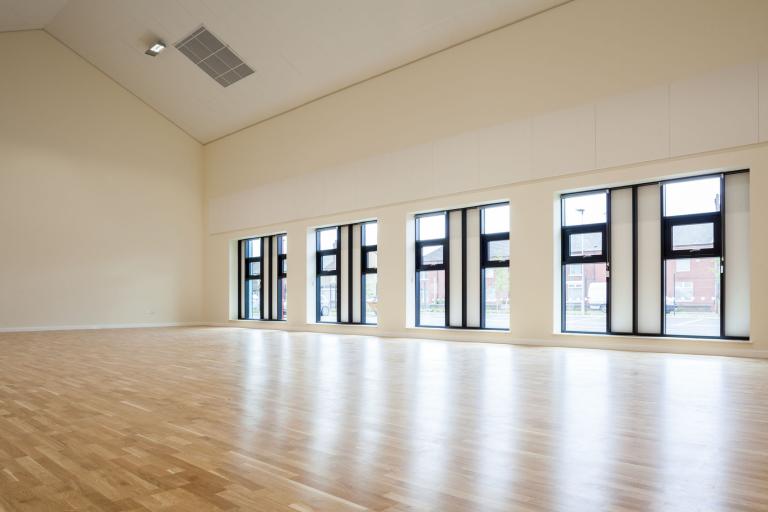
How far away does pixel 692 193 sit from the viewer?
7746 mm

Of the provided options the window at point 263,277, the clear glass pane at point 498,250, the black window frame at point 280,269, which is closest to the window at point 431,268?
the clear glass pane at point 498,250

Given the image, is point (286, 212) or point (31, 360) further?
point (286, 212)

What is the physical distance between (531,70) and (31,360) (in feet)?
27.1

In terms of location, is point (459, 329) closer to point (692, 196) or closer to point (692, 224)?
point (692, 224)

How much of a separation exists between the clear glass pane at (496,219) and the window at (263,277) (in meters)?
5.50

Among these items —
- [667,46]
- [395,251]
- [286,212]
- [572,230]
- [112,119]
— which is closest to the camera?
[667,46]

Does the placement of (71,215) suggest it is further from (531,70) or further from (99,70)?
(531,70)

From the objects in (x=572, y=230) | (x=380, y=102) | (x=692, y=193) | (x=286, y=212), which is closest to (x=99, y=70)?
(x=286, y=212)

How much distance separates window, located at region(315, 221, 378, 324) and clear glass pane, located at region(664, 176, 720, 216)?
5.58 meters

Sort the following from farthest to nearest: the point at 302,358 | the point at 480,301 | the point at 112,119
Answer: the point at 112,119, the point at 480,301, the point at 302,358

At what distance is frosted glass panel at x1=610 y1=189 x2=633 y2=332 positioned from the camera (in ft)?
27.1

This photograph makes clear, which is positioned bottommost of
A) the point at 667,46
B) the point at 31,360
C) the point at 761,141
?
the point at 31,360

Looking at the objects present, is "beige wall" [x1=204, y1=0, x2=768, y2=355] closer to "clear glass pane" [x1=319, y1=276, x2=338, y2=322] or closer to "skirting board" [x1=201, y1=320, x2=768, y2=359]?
"skirting board" [x1=201, y1=320, x2=768, y2=359]

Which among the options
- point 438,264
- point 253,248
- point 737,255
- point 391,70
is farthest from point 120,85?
point 737,255
